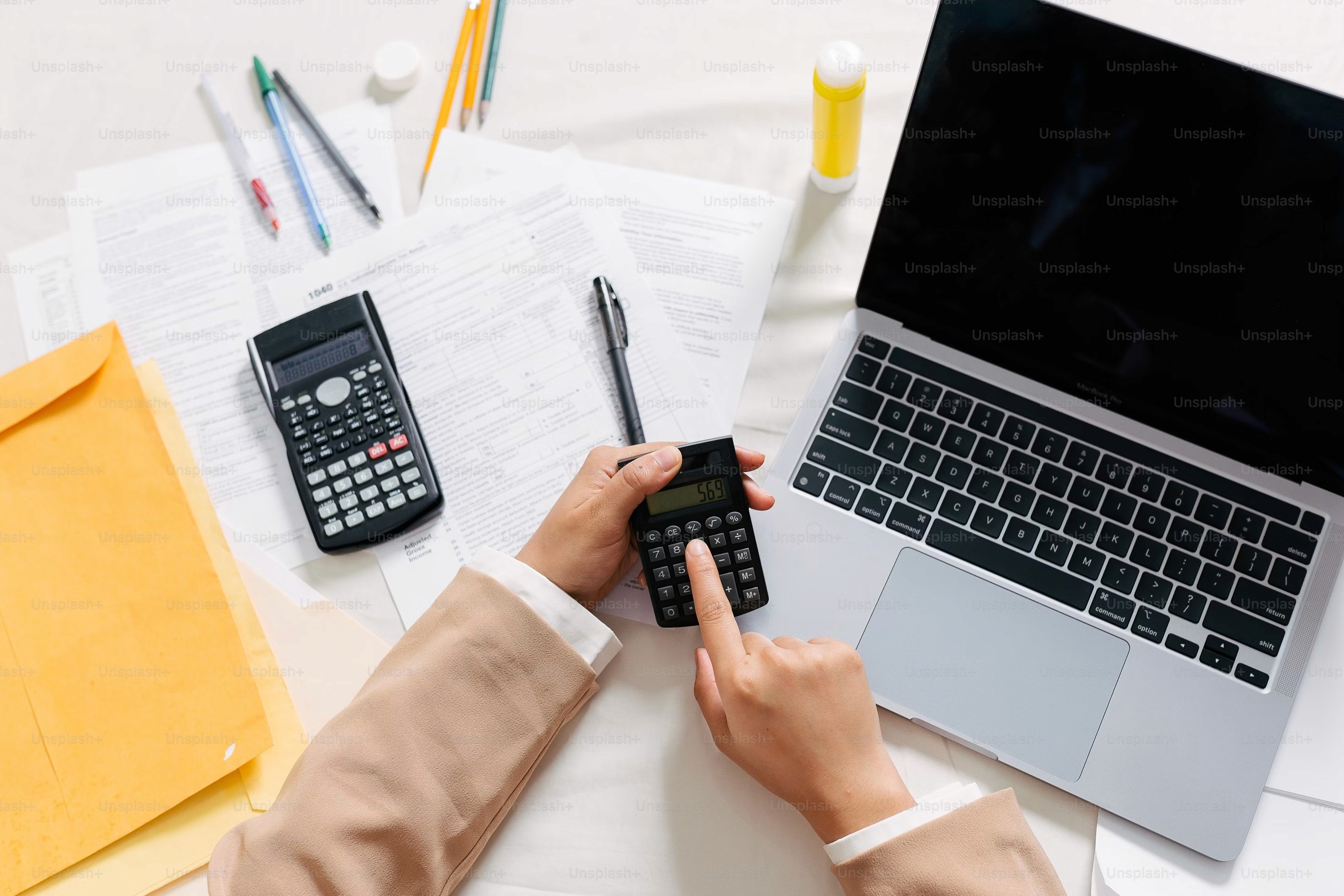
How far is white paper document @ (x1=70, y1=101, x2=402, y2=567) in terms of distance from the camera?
2.50 ft

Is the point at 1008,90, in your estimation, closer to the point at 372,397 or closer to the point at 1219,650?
the point at 1219,650

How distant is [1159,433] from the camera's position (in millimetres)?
667

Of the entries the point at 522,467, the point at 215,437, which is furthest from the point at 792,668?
the point at 215,437

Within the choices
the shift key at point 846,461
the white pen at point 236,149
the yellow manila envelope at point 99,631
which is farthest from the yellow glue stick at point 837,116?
the yellow manila envelope at point 99,631

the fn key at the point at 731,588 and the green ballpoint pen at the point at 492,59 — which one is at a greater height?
the green ballpoint pen at the point at 492,59

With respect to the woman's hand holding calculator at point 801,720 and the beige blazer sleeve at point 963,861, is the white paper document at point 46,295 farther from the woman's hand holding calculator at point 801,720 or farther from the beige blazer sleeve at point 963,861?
the beige blazer sleeve at point 963,861

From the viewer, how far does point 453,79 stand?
33.0 inches

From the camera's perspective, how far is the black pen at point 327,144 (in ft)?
2.66

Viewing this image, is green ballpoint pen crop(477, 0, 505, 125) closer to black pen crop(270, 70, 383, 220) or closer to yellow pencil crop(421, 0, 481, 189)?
yellow pencil crop(421, 0, 481, 189)

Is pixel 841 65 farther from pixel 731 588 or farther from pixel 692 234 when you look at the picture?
pixel 731 588

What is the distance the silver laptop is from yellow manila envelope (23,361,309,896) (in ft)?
1.30

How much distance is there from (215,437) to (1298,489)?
0.85 m

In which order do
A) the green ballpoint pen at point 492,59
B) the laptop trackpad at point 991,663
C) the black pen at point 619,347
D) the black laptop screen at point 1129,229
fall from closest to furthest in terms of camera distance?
the black laptop screen at point 1129,229 → the laptop trackpad at point 991,663 → the black pen at point 619,347 → the green ballpoint pen at point 492,59

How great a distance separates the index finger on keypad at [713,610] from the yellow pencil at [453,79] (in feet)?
1.44
